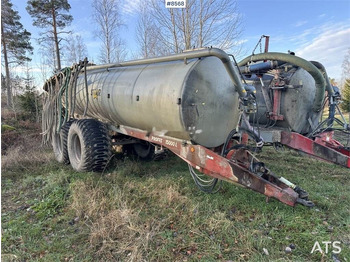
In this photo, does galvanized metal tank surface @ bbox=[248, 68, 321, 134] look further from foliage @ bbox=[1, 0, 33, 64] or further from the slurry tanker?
foliage @ bbox=[1, 0, 33, 64]

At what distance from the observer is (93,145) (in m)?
5.18

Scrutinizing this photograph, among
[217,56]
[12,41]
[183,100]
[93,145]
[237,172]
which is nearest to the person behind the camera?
[217,56]

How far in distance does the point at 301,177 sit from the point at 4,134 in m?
11.5

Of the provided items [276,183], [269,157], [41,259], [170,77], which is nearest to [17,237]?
[41,259]

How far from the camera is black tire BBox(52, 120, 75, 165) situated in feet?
20.6

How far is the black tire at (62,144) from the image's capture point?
6.28 meters

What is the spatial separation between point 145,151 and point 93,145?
1725 millimetres

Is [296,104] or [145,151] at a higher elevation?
[296,104]

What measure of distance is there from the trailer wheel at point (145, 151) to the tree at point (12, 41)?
17.6m

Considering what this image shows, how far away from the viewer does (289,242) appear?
3.04 m

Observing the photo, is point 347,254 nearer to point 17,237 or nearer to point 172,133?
point 172,133

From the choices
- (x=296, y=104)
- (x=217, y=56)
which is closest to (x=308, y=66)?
(x=296, y=104)

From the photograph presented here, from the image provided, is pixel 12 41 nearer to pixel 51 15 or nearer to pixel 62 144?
pixel 51 15

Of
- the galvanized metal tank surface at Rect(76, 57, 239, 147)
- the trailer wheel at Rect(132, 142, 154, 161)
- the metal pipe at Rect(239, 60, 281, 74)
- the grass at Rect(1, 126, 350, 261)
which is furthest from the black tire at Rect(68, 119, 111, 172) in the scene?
the metal pipe at Rect(239, 60, 281, 74)
